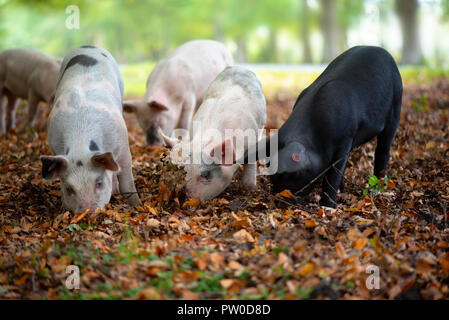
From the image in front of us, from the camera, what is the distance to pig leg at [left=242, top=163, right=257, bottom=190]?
6.37 metres

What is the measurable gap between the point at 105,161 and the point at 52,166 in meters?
0.52

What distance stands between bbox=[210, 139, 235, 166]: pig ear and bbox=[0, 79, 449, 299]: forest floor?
479 millimetres

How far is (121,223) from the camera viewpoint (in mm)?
5246

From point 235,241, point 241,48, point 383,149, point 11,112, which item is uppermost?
point 241,48

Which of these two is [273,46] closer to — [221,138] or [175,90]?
[175,90]

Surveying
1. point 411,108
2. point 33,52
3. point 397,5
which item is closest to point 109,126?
point 33,52

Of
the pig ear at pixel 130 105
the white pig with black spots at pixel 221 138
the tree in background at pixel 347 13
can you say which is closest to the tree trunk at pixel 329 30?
the tree in background at pixel 347 13

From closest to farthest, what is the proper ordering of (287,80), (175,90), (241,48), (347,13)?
(175,90)
(287,80)
(347,13)
(241,48)

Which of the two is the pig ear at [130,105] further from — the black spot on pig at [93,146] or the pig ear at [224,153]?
the pig ear at [224,153]

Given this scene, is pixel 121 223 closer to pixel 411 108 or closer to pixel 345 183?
pixel 345 183

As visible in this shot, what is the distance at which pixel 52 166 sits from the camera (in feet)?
17.0

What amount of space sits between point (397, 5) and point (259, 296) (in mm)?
24378

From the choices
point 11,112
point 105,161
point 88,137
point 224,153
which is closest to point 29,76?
point 11,112

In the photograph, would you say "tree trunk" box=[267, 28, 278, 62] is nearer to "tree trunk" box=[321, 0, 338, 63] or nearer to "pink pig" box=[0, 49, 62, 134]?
"tree trunk" box=[321, 0, 338, 63]
